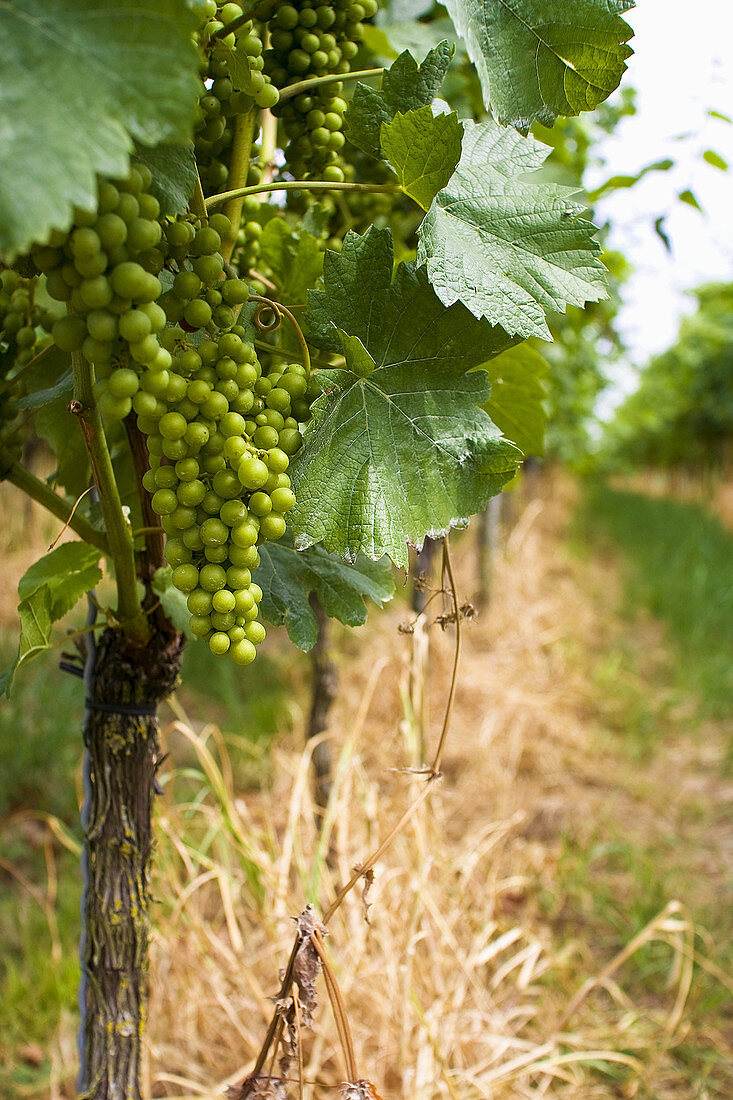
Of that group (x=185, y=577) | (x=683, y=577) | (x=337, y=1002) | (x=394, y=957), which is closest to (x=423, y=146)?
(x=185, y=577)

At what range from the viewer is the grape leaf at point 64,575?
81cm

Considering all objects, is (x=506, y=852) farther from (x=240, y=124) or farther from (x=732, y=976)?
(x=240, y=124)

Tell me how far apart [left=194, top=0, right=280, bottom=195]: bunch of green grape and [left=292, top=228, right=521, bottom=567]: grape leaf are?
140mm

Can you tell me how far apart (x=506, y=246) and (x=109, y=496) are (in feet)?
1.36

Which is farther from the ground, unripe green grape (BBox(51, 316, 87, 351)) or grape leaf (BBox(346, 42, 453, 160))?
grape leaf (BBox(346, 42, 453, 160))

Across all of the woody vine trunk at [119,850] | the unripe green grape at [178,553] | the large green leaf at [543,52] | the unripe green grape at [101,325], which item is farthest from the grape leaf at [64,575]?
the large green leaf at [543,52]

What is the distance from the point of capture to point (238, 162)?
0.73 metres

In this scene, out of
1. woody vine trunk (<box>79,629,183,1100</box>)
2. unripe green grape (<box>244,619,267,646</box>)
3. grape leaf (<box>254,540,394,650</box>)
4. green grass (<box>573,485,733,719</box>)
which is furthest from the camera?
green grass (<box>573,485,733,719</box>)

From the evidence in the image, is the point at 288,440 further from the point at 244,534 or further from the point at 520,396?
the point at 520,396

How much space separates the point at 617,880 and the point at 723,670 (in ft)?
7.03

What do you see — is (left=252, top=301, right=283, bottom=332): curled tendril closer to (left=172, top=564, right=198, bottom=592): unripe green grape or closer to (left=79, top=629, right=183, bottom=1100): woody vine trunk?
(left=172, top=564, right=198, bottom=592): unripe green grape

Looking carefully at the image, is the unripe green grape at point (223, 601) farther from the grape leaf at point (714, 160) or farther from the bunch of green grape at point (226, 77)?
the grape leaf at point (714, 160)

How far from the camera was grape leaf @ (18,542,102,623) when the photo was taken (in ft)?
2.67

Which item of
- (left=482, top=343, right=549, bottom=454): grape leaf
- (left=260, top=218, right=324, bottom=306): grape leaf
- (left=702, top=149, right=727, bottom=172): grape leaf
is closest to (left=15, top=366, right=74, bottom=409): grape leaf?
(left=260, top=218, right=324, bottom=306): grape leaf
